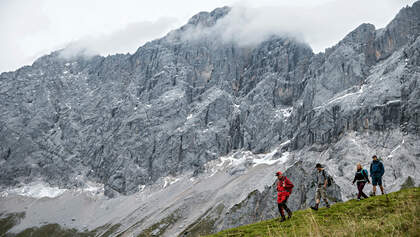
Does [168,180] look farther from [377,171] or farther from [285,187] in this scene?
[285,187]

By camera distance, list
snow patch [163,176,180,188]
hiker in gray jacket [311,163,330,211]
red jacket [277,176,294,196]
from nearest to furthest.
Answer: red jacket [277,176,294,196] < hiker in gray jacket [311,163,330,211] < snow patch [163,176,180,188]

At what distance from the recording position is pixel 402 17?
18750cm

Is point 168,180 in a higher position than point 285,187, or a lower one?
lower

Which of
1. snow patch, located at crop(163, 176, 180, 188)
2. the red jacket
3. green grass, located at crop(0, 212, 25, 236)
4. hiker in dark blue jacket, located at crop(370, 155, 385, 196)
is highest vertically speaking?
the red jacket

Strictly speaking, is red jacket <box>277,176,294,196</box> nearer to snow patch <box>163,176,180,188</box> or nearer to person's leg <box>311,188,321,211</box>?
person's leg <box>311,188,321,211</box>

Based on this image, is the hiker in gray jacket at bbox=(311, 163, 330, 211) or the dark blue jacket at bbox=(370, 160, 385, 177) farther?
the dark blue jacket at bbox=(370, 160, 385, 177)

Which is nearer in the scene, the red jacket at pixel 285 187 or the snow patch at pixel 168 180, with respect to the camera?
the red jacket at pixel 285 187

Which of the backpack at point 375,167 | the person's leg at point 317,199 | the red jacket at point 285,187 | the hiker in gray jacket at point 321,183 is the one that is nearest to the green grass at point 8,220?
the person's leg at point 317,199

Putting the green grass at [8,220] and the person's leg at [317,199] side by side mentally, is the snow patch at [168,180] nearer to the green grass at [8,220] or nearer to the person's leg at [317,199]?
the green grass at [8,220]

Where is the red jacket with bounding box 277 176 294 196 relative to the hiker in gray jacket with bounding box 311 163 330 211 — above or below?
above

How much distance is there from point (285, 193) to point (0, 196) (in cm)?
22652

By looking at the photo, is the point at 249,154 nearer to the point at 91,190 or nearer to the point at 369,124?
the point at 369,124

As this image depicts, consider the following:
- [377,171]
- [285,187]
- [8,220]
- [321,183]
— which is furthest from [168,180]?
[285,187]

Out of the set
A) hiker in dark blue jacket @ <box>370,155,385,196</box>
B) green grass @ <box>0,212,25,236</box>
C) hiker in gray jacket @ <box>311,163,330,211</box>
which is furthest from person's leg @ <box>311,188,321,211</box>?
green grass @ <box>0,212,25,236</box>
